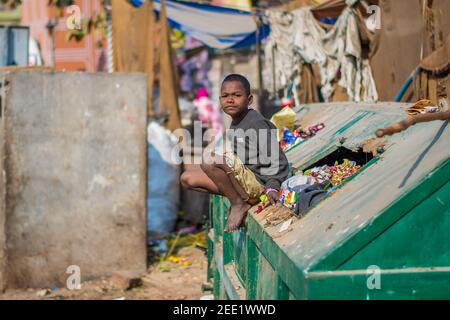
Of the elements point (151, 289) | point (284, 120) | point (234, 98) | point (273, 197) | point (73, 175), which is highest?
point (234, 98)

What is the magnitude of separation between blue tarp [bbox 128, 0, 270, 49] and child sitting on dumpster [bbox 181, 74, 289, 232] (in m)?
5.91

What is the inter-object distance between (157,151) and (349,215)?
6172 mm

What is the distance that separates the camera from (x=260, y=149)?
3357 millimetres

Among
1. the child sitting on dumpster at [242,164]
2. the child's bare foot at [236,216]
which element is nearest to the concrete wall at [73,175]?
the child sitting on dumpster at [242,164]

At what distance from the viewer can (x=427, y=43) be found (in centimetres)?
436

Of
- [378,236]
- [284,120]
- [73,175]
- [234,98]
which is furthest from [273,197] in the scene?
[73,175]

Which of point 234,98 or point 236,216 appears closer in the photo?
point 236,216

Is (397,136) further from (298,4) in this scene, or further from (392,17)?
(298,4)

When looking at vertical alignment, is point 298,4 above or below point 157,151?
above

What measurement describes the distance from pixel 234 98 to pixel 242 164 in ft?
1.48

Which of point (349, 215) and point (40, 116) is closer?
point (349, 215)

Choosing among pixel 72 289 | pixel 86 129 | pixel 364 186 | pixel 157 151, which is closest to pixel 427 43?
pixel 364 186

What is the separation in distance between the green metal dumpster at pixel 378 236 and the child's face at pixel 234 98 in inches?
44.8

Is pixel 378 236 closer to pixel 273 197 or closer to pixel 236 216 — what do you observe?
pixel 273 197
